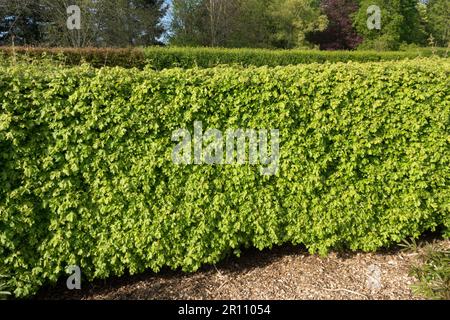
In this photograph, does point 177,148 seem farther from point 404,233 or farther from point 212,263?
point 404,233

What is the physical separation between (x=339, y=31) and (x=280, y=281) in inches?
1108

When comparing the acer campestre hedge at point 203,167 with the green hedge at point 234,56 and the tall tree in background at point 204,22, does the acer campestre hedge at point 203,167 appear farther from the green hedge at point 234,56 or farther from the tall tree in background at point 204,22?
the tall tree in background at point 204,22

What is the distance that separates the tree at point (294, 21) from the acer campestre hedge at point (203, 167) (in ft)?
73.0

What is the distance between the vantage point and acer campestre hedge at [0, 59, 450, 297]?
2936 mm

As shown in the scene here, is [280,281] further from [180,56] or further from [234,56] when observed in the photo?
[234,56]

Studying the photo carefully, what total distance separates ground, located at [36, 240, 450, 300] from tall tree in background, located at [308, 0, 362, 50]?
2600 centimetres

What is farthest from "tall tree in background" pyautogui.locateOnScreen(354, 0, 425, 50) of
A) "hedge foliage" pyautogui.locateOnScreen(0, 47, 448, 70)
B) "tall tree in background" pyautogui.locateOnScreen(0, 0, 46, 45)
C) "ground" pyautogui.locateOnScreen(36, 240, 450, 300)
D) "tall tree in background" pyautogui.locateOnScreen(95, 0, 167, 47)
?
"ground" pyautogui.locateOnScreen(36, 240, 450, 300)

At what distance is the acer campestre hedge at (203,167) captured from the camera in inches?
116

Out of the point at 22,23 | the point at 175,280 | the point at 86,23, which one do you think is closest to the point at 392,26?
the point at 86,23

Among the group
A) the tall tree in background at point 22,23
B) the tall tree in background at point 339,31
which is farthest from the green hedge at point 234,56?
the tall tree in background at point 22,23

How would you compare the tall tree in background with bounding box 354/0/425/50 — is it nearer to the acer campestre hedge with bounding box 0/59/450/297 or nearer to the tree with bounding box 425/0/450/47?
the tree with bounding box 425/0/450/47

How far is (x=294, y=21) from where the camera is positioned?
23.6 metres

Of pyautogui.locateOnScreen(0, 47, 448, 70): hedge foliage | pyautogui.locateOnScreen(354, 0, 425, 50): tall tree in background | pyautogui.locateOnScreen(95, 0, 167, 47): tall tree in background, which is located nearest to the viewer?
pyautogui.locateOnScreen(0, 47, 448, 70): hedge foliage
